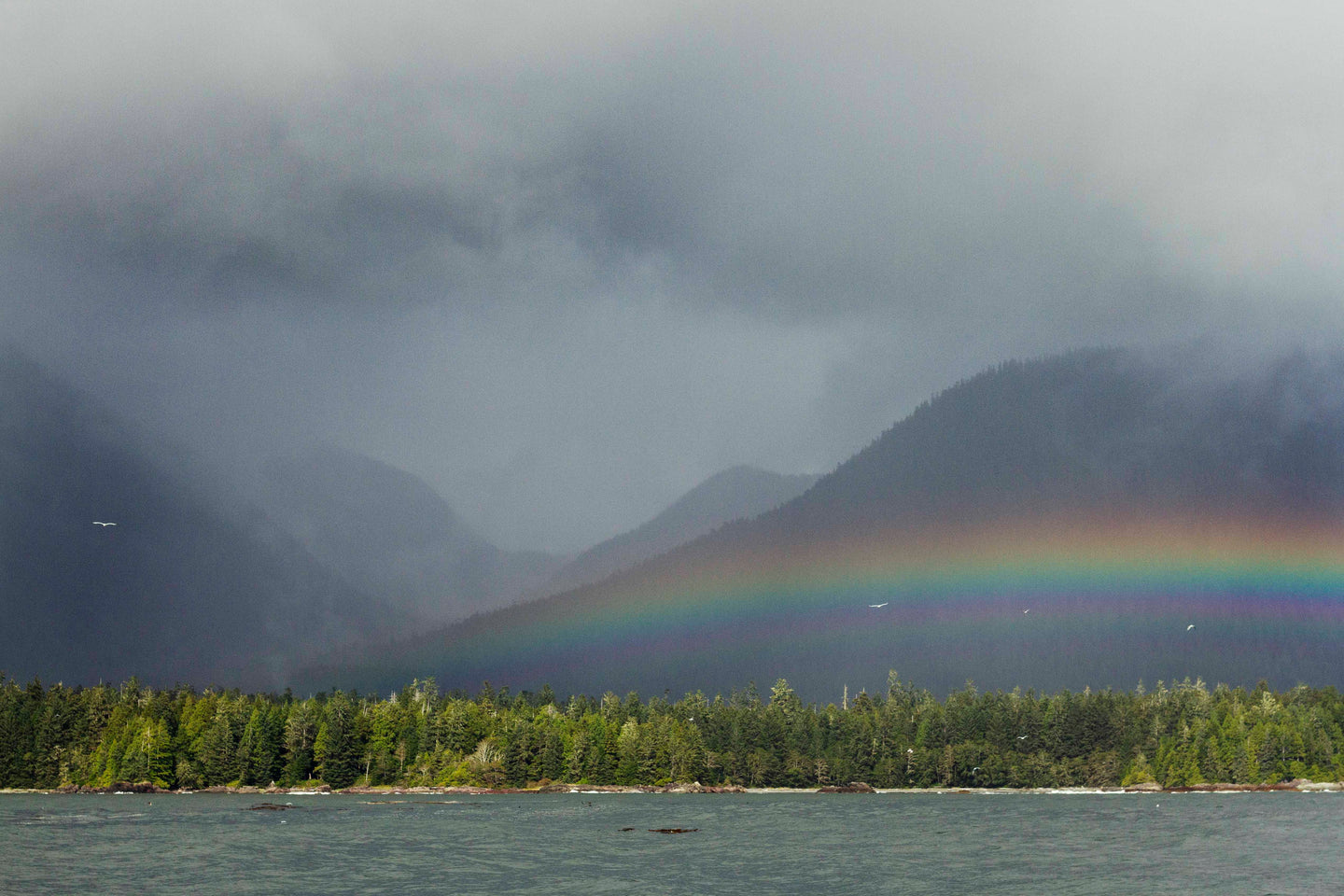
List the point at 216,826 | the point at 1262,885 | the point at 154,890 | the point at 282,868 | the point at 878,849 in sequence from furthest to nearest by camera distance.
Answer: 1. the point at 216,826
2. the point at 878,849
3. the point at 282,868
4. the point at 1262,885
5. the point at 154,890

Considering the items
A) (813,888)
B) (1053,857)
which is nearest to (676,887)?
(813,888)

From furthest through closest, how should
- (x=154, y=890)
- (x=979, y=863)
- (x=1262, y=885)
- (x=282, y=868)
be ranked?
(x=979, y=863)
(x=282, y=868)
(x=1262, y=885)
(x=154, y=890)

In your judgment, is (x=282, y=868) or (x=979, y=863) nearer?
(x=282, y=868)

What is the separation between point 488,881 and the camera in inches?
4850

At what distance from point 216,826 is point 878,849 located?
102869mm

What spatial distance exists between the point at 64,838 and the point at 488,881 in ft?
256

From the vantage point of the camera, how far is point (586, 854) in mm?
150875

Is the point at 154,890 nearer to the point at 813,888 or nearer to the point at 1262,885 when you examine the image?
the point at 813,888

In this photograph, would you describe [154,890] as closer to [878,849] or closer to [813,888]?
[813,888]

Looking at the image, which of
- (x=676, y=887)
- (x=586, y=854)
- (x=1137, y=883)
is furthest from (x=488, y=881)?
(x=1137, y=883)

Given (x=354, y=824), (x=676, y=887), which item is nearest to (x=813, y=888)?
(x=676, y=887)

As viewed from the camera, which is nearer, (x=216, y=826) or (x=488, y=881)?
(x=488, y=881)

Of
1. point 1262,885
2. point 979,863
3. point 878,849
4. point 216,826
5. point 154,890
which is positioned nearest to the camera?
point 154,890

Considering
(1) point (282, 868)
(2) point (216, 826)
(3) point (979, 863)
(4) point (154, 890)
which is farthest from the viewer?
(2) point (216, 826)
